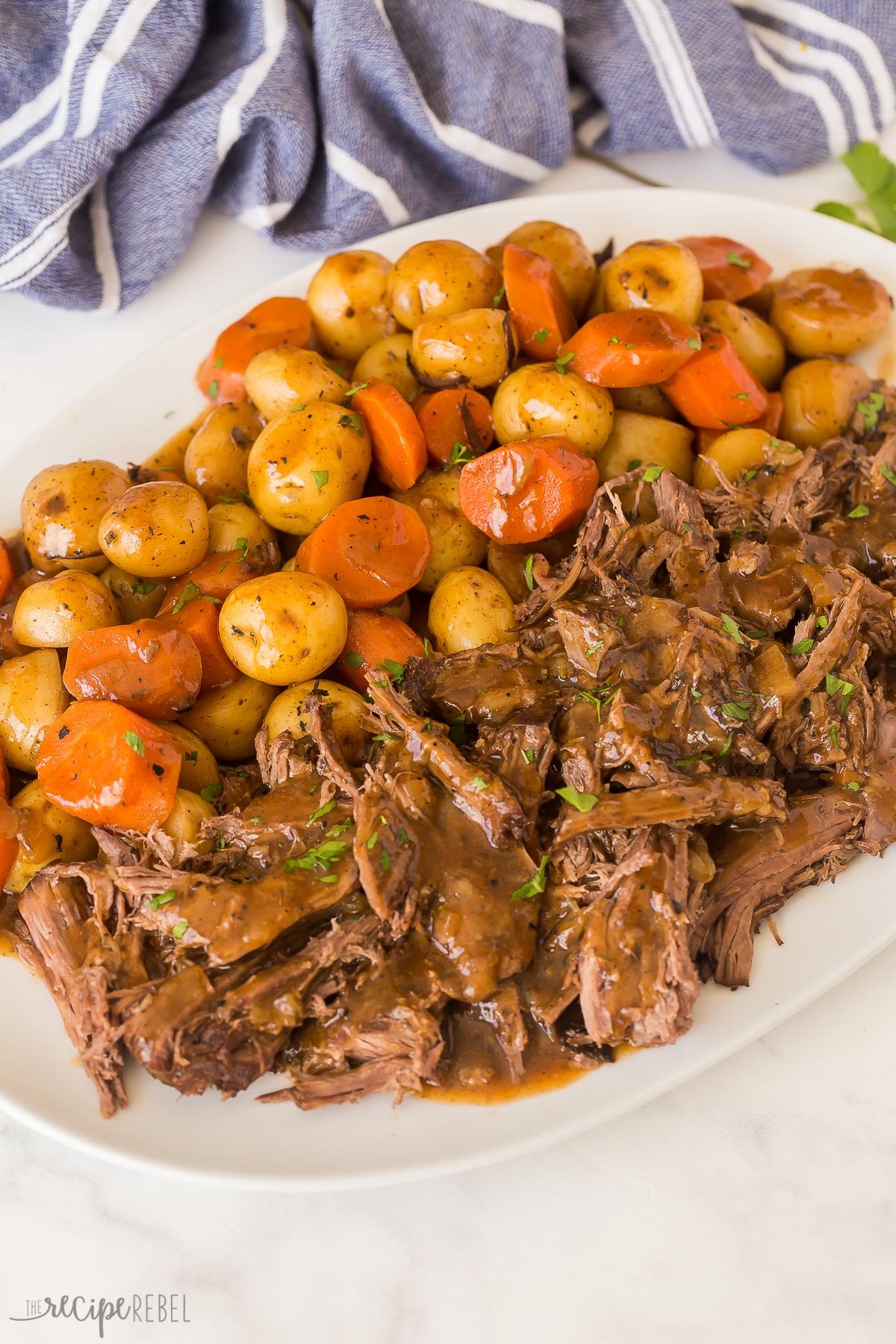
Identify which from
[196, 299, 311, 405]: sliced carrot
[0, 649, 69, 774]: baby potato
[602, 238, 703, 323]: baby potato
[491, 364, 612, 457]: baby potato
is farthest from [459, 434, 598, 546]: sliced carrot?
[0, 649, 69, 774]: baby potato

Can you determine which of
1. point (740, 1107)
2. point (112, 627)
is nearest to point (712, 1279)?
point (740, 1107)

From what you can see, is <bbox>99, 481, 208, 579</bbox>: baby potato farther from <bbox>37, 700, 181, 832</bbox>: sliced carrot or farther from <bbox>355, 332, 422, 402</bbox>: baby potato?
<bbox>355, 332, 422, 402</bbox>: baby potato

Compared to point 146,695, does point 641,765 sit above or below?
below

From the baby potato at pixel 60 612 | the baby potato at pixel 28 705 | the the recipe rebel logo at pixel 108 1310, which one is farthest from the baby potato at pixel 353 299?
the the recipe rebel logo at pixel 108 1310

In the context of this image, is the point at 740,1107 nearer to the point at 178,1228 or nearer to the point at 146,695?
the point at 178,1228

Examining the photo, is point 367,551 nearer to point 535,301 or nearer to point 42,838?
point 535,301

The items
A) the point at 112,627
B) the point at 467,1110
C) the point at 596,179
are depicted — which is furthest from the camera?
the point at 596,179
